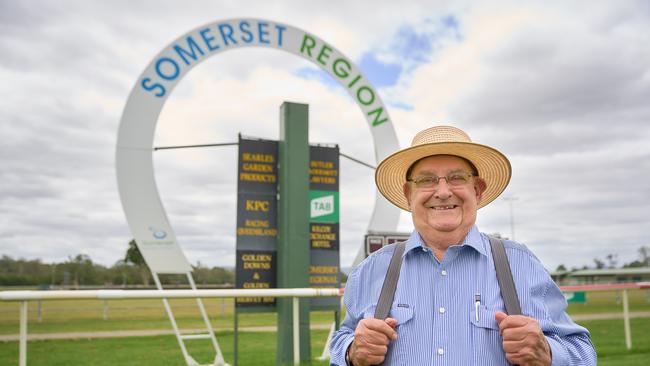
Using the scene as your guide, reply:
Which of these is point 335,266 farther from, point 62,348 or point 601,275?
point 601,275

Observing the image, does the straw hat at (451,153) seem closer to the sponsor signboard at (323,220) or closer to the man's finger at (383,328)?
the man's finger at (383,328)

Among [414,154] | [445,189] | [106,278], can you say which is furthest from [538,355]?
[106,278]

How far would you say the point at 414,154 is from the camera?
2072mm

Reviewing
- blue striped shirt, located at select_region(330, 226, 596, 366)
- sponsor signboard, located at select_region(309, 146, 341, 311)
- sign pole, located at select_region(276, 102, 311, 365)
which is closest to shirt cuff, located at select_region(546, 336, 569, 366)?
blue striped shirt, located at select_region(330, 226, 596, 366)

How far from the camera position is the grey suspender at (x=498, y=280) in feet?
5.80

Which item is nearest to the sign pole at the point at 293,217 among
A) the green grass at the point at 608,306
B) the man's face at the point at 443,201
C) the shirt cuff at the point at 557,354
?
the man's face at the point at 443,201

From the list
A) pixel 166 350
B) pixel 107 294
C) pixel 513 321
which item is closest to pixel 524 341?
pixel 513 321

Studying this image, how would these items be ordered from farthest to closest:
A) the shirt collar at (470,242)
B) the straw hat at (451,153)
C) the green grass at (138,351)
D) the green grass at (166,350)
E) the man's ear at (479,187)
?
the green grass at (138,351) < the green grass at (166,350) < the man's ear at (479,187) < the straw hat at (451,153) < the shirt collar at (470,242)

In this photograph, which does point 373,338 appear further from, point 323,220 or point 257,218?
point 323,220

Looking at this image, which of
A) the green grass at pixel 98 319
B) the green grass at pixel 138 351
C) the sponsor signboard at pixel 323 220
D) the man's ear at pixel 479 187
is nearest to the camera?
the man's ear at pixel 479 187

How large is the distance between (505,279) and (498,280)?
23 mm

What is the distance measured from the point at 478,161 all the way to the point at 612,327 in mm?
13363

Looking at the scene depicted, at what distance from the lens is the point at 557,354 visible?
5.59ft

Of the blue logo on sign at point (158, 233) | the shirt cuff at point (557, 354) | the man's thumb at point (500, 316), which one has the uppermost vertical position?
the blue logo on sign at point (158, 233)
